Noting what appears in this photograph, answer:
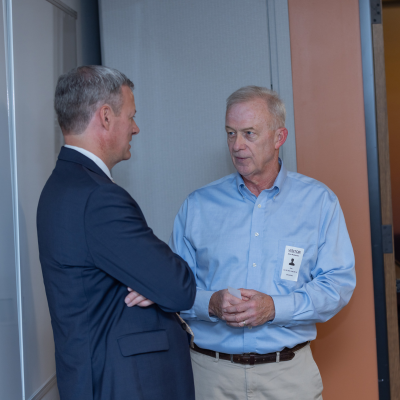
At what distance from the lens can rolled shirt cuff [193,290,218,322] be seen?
5.53 feet

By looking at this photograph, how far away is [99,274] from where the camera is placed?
1.24 metres

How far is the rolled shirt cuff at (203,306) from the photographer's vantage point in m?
1.69

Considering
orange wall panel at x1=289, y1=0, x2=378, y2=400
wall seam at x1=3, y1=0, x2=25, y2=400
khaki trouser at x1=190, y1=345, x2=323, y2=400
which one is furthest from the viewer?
orange wall panel at x1=289, y1=0, x2=378, y2=400

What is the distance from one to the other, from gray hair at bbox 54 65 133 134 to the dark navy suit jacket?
0.33 ft

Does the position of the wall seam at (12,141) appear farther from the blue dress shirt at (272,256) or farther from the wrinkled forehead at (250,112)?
the wrinkled forehead at (250,112)

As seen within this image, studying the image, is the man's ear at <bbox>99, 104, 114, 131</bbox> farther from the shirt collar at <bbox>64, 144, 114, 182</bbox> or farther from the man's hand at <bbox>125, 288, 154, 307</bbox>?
the man's hand at <bbox>125, 288, 154, 307</bbox>

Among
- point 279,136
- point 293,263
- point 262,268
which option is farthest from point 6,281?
point 279,136

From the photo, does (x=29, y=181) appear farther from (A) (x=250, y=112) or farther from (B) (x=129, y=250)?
(A) (x=250, y=112)

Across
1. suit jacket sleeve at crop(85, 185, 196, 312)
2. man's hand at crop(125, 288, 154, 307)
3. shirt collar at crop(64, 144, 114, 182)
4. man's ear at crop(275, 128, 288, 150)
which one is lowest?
man's hand at crop(125, 288, 154, 307)

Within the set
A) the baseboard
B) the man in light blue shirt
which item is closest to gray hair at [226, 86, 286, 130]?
the man in light blue shirt

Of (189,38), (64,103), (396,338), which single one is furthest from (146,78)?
(396,338)

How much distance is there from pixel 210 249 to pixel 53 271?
726mm

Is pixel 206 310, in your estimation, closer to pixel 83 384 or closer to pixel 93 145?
pixel 83 384

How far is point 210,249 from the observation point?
181 centimetres
